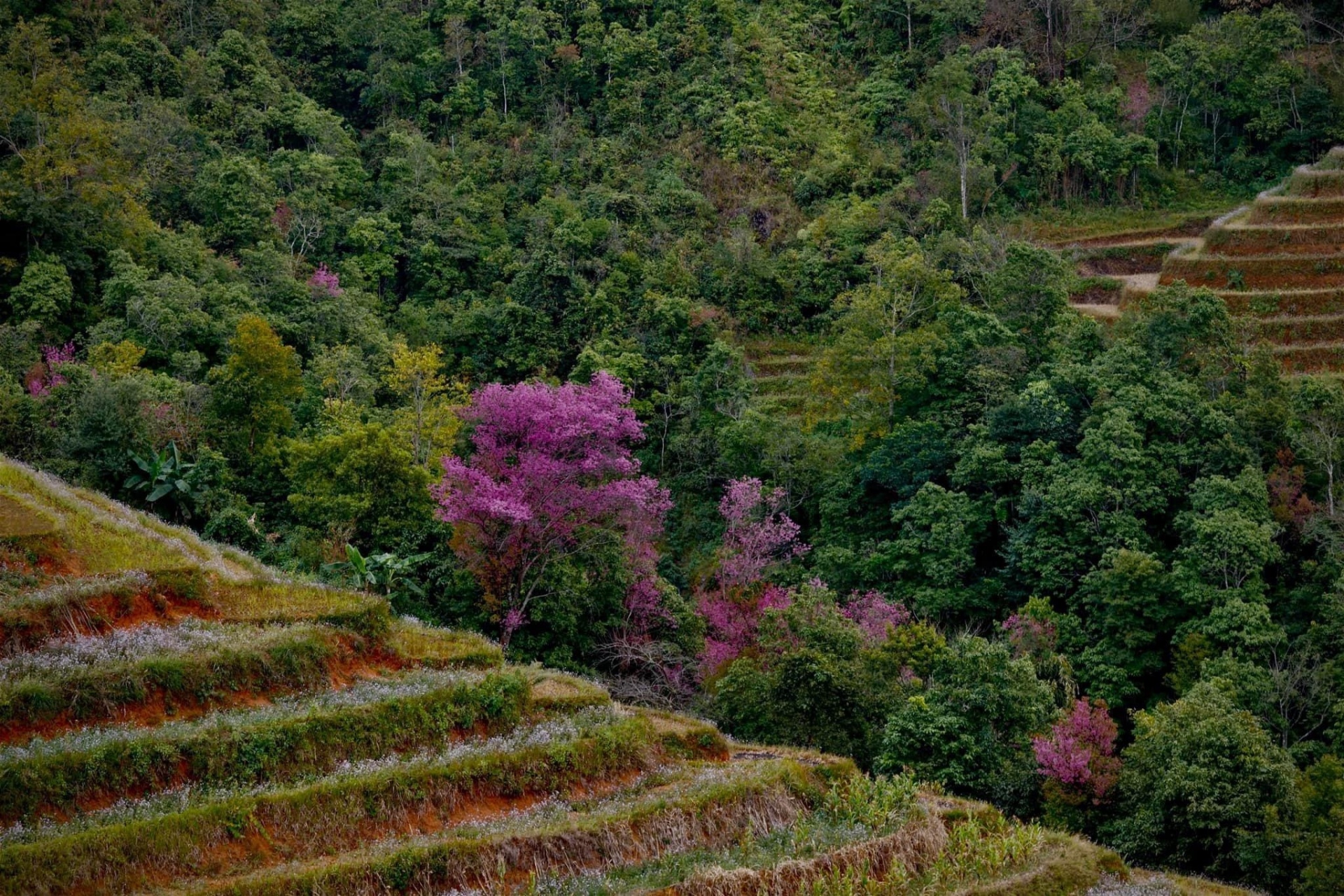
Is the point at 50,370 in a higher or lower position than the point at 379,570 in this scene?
higher

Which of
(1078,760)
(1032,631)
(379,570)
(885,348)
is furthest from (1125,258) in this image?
(379,570)

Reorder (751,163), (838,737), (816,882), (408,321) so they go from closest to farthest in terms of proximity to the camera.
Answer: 1. (816,882)
2. (838,737)
3. (408,321)
4. (751,163)

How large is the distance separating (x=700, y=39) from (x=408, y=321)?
17.9 m

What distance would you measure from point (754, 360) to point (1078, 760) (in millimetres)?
21295

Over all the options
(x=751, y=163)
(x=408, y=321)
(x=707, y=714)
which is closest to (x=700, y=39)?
(x=751, y=163)

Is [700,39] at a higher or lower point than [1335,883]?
higher

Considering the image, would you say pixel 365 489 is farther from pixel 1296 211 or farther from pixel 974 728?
pixel 1296 211

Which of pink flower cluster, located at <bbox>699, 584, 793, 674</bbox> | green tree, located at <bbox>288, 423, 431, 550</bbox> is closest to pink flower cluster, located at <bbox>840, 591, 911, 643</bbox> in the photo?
pink flower cluster, located at <bbox>699, 584, 793, 674</bbox>

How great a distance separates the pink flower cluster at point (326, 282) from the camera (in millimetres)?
40188

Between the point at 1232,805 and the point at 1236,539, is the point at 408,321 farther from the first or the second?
the point at 1232,805

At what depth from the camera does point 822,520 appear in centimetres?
3259

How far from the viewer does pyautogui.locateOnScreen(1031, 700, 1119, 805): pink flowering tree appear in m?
21.8

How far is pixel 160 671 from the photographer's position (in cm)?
1599

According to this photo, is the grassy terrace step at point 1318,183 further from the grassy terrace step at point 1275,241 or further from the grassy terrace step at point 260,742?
the grassy terrace step at point 260,742
